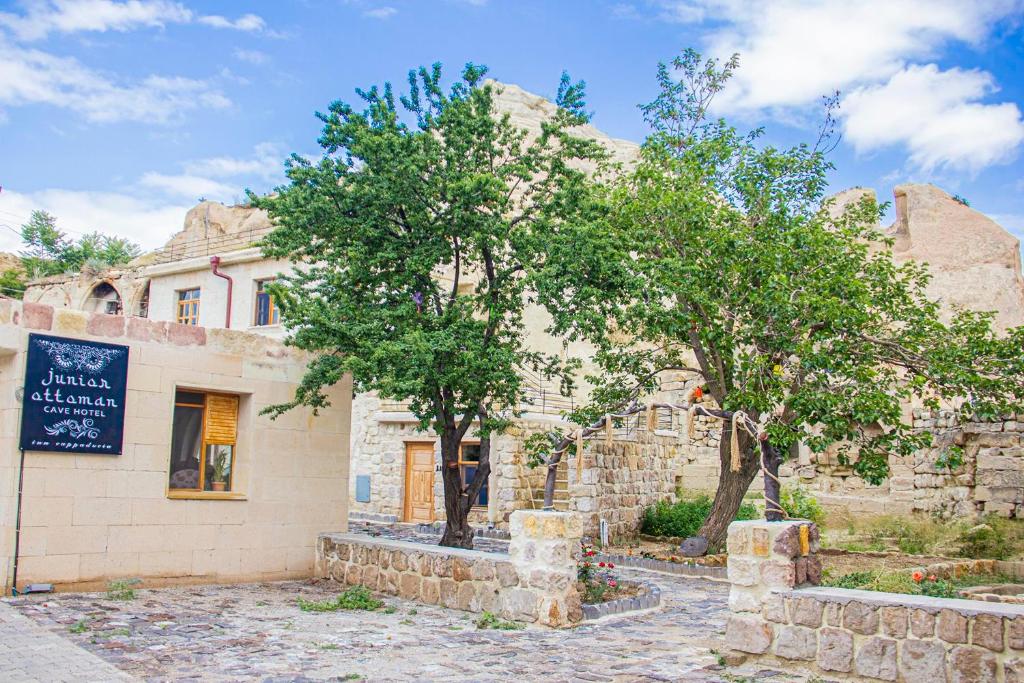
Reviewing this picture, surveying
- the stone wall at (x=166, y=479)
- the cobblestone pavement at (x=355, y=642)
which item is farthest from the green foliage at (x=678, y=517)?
the stone wall at (x=166, y=479)

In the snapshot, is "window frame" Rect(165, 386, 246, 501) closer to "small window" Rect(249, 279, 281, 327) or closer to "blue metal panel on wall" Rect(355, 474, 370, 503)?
"blue metal panel on wall" Rect(355, 474, 370, 503)

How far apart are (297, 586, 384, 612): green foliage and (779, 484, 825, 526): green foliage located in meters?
12.0

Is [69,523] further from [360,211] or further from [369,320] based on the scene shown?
[360,211]

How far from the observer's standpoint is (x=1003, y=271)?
1031 inches

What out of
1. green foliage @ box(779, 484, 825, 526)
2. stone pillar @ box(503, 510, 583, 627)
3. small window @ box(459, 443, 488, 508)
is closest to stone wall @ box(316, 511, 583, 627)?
stone pillar @ box(503, 510, 583, 627)

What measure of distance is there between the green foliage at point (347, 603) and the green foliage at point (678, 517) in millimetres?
10207

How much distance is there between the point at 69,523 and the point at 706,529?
34.8 feet

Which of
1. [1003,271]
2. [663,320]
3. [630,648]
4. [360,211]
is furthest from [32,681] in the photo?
[1003,271]

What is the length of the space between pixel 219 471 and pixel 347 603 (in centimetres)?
310

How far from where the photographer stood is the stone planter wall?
232 inches

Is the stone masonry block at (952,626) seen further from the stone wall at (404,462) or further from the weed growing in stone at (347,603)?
the stone wall at (404,462)

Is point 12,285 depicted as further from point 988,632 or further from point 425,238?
point 988,632

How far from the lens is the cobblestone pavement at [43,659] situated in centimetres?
638

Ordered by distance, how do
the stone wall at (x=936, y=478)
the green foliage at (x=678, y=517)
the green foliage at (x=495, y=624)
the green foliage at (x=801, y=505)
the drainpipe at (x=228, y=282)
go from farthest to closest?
the drainpipe at (x=228, y=282), the green foliage at (x=801, y=505), the green foliage at (x=678, y=517), the stone wall at (x=936, y=478), the green foliage at (x=495, y=624)
